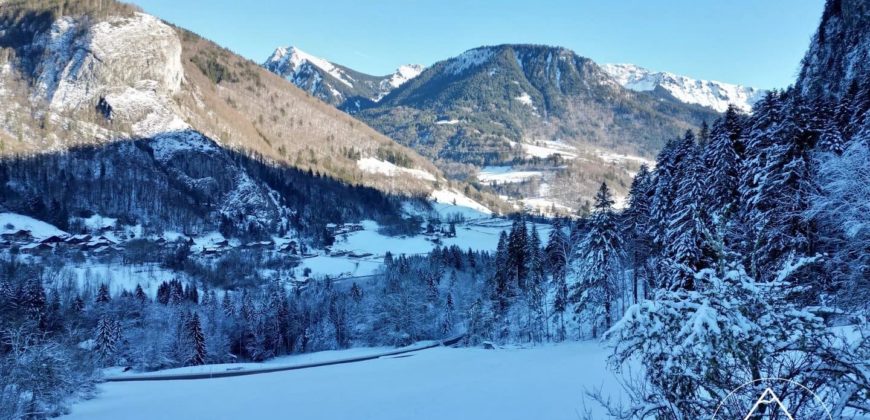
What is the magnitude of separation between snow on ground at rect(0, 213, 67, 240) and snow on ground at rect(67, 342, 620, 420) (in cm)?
12716

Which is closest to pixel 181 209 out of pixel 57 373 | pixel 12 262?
pixel 12 262

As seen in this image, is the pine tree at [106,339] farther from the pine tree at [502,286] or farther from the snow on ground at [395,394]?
the pine tree at [502,286]

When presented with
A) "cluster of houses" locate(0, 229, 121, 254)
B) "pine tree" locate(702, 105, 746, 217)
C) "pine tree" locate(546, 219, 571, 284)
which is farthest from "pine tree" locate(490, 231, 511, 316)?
"cluster of houses" locate(0, 229, 121, 254)

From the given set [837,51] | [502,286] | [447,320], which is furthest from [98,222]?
[837,51]

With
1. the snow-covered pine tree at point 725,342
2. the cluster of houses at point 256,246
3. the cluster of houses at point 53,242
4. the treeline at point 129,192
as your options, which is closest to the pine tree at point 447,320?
the snow-covered pine tree at point 725,342

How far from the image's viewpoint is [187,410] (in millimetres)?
28562

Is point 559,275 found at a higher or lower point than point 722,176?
lower

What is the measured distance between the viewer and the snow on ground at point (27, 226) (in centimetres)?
14075

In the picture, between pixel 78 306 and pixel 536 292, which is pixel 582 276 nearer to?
pixel 536 292

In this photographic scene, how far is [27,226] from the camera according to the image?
14325cm

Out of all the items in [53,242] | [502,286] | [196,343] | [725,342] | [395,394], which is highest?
[725,342]

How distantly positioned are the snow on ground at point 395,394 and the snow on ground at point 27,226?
127 m

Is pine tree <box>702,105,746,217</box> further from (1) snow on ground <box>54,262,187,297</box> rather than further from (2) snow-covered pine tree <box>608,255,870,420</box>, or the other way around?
(1) snow on ground <box>54,262,187,297</box>

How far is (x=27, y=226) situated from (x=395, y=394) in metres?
160
